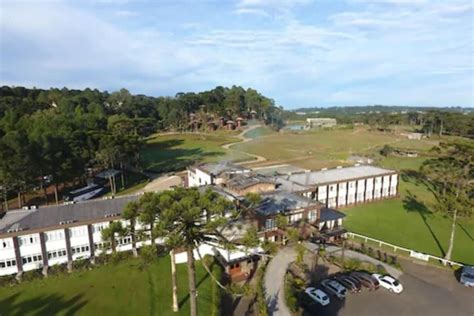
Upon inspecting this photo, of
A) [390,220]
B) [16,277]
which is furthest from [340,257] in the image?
[16,277]

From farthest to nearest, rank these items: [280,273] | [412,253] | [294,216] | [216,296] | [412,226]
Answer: [412,226]
[294,216]
[412,253]
[280,273]
[216,296]

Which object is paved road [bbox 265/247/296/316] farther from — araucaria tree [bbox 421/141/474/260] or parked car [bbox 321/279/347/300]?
araucaria tree [bbox 421/141/474/260]

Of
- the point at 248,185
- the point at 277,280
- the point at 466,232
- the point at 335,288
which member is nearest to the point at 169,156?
the point at 248,185

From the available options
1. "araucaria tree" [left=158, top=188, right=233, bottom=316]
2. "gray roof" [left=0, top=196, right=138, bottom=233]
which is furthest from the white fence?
"gray roof" [left=0, top=196, right=138, bottom=233]

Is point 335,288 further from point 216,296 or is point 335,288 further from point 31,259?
point 31,259

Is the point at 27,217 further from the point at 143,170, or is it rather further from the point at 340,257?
the point at 143,170

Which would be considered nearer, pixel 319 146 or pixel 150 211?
pixel 150 211

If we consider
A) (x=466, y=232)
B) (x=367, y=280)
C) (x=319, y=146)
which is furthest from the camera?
(x=319, y=146)

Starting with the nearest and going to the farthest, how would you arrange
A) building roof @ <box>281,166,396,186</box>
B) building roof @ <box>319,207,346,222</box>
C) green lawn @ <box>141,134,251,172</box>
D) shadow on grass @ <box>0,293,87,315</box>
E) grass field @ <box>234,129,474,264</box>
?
1. shadow on grass @ <box>0,293,87,315</box>
2. building roof @ <box>319,207,346,222</box>
3. grass field @ <box>234,129,474,264</box>
4. building roof @ <box>281,166,396,186</box>
5. green lawn @ <box>141,134,251,172</box>
